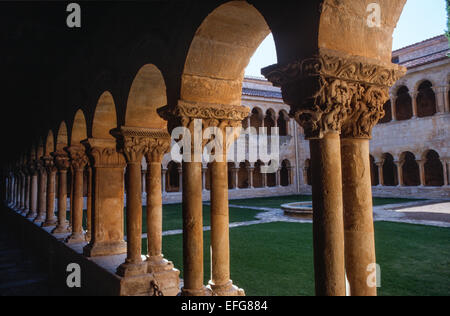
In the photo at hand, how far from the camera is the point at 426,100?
21.6m

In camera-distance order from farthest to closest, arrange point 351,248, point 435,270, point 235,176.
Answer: point 235,176
point 435,270
point 351,248

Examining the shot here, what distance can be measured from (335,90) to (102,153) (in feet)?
16.1

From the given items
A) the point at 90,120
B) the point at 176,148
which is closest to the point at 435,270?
the point at 176,148

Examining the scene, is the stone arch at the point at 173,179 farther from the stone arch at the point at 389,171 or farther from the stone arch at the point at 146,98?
the stone arch at the point at 146,98

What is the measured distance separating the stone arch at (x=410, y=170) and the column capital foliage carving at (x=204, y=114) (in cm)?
2127

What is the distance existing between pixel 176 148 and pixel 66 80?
5.78 m

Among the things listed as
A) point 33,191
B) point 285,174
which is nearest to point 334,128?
point 33,191

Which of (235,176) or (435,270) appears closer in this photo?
(435,270)

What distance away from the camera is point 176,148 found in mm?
3729

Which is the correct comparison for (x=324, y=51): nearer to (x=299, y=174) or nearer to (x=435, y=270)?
(x=435, y=270)

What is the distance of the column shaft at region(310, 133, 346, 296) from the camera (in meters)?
2.13

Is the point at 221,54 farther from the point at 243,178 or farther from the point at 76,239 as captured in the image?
the point at 243,178

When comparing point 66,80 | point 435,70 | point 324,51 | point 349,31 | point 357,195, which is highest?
point 435,70

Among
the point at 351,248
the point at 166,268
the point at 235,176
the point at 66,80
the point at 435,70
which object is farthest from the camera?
the point at 235,176
